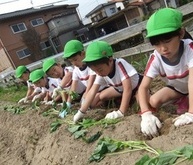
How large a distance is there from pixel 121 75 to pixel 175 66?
768 mm

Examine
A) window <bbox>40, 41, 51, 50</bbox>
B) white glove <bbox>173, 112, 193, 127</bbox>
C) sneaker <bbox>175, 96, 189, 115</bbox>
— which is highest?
white glove <bbox>173, 112, 193, 127</bbox>

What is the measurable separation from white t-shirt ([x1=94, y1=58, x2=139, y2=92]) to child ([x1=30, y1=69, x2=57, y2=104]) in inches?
78.8

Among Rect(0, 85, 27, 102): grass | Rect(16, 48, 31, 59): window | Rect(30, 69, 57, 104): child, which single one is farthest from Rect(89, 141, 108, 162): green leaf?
Rect(16, 48, 31, 59): window

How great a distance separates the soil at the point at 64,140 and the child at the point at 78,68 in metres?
0.56

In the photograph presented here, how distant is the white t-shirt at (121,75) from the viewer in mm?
3173

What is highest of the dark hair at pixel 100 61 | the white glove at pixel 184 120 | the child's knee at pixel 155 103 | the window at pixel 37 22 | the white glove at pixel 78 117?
the window at pixel 37 22

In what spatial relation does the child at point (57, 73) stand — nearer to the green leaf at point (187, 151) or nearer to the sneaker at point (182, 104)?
the sneaker at point (182, 104)

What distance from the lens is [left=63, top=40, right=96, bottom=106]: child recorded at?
385 centimetres

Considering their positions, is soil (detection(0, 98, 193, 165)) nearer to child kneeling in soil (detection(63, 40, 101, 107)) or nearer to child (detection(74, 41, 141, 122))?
child (detection(74, 41, 141, 122))

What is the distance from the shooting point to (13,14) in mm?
30344

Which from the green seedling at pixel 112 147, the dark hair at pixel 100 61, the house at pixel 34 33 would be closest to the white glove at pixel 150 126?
the green seedling at pixel 112 147

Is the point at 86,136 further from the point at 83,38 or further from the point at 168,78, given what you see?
the point at 83,38

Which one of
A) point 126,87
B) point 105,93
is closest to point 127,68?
point 126,87

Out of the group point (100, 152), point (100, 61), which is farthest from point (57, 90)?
point (100, 152)
